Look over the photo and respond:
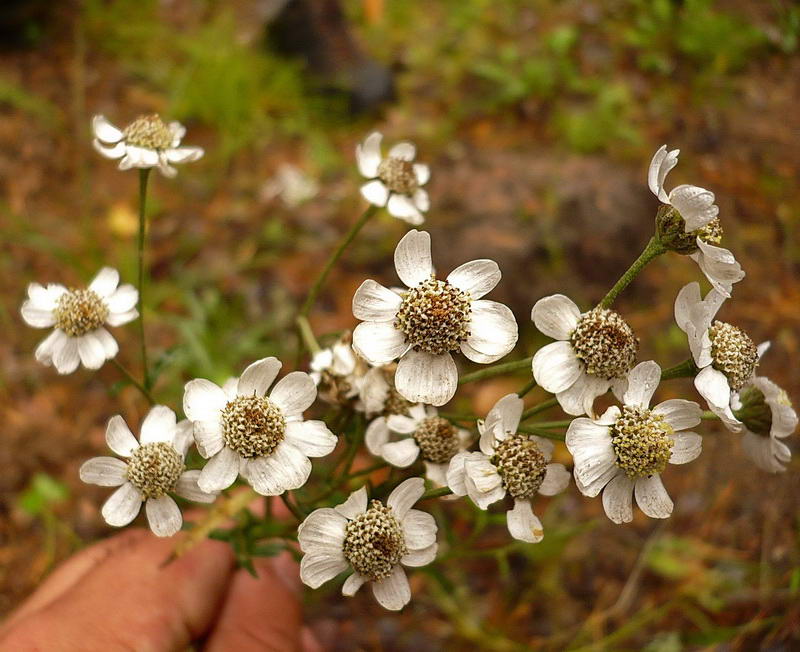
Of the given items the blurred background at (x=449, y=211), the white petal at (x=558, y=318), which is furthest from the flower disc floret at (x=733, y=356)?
the blurred background at (x=449, y=211)

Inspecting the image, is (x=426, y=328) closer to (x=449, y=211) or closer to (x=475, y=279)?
(x=475, y=279)

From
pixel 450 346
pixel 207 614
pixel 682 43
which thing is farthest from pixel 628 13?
pixel 207 614

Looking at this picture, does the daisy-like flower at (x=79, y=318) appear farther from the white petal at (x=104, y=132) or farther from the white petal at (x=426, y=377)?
the white petal at (x=426, y=377)

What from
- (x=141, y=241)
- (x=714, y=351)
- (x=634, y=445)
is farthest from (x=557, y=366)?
(x=141, y=241)

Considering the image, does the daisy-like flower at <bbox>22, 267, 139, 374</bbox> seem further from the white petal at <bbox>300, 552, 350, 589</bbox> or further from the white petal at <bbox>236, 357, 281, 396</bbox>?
the white petal at <bbox>300, 552, 350, 589</bbox>

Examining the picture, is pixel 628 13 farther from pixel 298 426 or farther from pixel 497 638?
pixel 298 426

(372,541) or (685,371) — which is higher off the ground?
(685,371)
